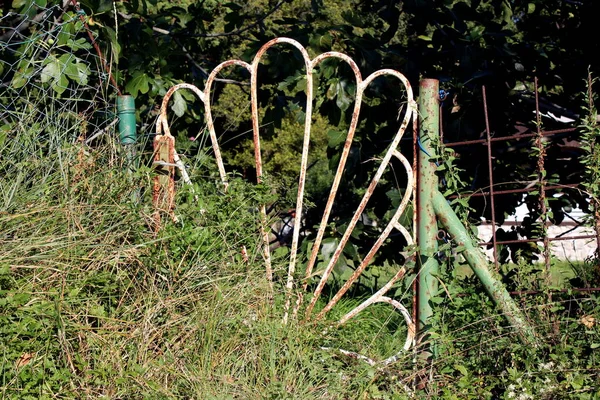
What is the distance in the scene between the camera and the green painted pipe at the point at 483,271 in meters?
3.26

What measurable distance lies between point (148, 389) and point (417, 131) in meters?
1.59

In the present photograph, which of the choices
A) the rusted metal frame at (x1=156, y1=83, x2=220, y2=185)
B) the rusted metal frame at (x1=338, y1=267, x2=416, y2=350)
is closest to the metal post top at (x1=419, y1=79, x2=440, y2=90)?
the rusted metal frame at (x1=338, y1=267, x2=416, y2=350)

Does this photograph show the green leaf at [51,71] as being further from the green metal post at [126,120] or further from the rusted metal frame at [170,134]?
the rusted metal frame at [170,134]

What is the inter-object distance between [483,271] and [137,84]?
252 centimetres

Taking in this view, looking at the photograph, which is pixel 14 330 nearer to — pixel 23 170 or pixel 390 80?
pixel 23 170

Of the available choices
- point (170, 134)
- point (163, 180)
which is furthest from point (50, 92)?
point (163, 180)

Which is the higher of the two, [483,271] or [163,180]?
[163,180]

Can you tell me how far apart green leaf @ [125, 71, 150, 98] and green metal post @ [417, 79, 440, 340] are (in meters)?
2.01

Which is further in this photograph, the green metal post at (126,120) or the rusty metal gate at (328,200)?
the green metal post at (126,120)

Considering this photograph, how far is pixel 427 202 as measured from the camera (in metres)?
3.52

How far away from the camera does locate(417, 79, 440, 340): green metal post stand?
3.50 m

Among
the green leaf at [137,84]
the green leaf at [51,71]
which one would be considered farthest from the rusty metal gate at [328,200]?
the green leaf at [137,84]

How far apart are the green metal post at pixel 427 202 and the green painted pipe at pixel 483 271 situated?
0.04m

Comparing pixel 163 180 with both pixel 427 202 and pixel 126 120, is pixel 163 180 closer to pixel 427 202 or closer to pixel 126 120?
pixel 126 120
